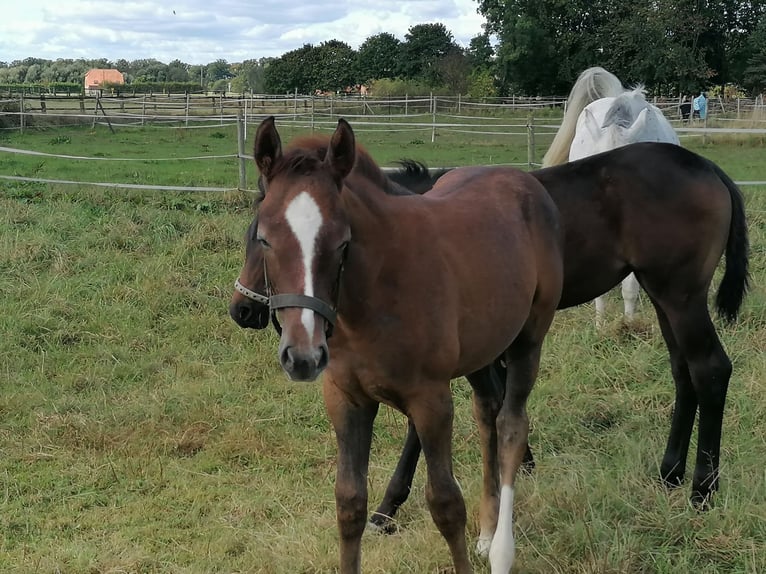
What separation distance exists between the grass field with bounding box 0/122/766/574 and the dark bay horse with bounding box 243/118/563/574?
0.43m

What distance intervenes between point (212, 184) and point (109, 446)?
24.1 ft

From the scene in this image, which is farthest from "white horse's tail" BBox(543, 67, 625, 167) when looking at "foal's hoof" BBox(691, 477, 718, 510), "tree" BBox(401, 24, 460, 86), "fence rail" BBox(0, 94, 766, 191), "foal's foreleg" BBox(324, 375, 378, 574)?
"tree" BBox(401, 24, 460, 86)

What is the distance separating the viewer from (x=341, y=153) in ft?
6.68

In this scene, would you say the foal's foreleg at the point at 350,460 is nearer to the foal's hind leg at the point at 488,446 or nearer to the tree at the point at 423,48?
the foal's hind leg at the point at 488,446

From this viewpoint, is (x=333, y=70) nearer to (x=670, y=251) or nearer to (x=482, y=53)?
(x=482, y=53)

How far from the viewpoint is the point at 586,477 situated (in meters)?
3.15

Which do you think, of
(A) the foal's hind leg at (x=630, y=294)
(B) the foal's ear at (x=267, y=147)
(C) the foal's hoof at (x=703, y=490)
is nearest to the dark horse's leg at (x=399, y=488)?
(C) the foal's hoof at (x=703, y=490)

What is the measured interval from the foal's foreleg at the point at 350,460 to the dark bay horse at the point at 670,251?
2.52 feet

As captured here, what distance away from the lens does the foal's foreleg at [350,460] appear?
2383 millimetres

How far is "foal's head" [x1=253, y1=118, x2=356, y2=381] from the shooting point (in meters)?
1.82

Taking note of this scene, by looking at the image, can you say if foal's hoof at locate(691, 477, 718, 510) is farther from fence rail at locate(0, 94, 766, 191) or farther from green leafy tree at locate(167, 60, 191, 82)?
green leafy tree at locate(167, 60, 191, 82)

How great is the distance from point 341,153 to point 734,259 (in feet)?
6.89

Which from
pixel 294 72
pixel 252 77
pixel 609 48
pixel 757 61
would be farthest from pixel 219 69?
pixel 757 61

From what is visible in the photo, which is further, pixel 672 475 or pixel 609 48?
pixel 609 48
